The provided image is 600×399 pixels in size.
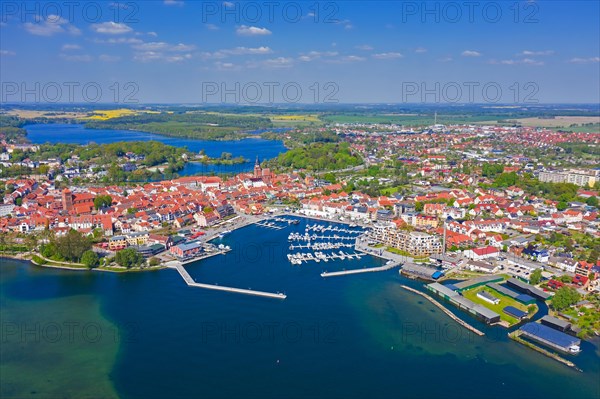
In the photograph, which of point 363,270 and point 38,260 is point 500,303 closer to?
point 363,270

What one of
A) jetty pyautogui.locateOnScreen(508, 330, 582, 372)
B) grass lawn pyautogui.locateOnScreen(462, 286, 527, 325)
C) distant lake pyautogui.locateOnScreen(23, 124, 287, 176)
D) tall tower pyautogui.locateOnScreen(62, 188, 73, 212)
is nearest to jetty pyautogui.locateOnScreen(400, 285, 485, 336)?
jetty pyautogui.locateOnScreen(508, 330, 582, 372)

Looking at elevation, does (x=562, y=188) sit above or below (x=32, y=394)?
above

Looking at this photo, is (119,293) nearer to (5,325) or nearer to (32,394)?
(5,325)

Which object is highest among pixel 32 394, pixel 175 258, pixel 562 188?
pixel 562 188

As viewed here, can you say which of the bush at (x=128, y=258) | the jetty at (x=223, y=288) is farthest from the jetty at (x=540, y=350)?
the bush at (x=128, y=258)

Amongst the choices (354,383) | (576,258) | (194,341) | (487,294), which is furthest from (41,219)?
(576,258)

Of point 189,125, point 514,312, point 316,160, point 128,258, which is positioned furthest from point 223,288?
point 189,125
